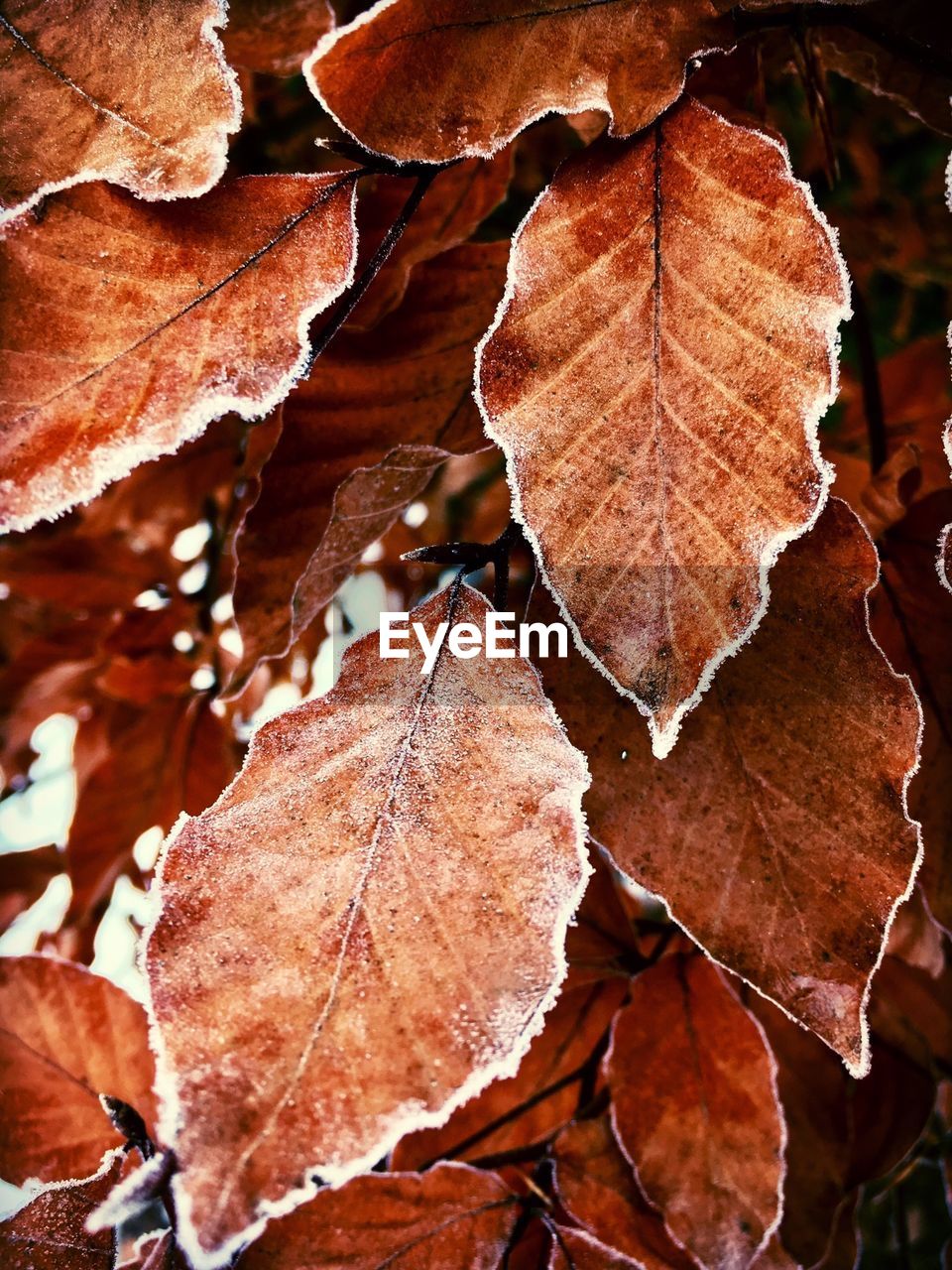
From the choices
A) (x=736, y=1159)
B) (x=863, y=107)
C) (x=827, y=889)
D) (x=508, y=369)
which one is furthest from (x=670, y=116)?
(x=863, y=107)

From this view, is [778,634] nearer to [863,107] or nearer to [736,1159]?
[736,1159]

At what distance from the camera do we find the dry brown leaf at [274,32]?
1.26 ft

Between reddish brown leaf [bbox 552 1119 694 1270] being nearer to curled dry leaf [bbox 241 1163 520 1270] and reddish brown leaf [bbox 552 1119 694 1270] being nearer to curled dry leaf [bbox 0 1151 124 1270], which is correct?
curled dry leaf [bbox 241 1163 520 1270]

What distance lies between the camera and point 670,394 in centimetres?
23

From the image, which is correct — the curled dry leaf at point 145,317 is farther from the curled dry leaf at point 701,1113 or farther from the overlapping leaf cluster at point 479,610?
the curled dry leaf at point 701,1113

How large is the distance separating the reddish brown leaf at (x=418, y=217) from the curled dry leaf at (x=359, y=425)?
1 centimetres

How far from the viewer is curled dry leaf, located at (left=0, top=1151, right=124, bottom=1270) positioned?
1.08ft

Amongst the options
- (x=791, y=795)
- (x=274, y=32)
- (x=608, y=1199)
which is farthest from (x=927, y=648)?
(x=274, y=32)

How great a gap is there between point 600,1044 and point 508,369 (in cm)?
34

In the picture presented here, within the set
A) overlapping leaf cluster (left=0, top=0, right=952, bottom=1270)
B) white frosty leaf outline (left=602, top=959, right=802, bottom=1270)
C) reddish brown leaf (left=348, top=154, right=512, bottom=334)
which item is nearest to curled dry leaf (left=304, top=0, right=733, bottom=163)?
overlapping leaf cluster (left=0, top=0, right=952, bottom=1270)

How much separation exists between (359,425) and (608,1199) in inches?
13.0

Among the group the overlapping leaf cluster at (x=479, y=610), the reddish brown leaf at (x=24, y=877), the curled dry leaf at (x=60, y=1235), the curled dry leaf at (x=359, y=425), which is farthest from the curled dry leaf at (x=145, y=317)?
the reddish brown leaf at (x=24, y=877)

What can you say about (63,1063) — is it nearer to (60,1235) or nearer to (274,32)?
(60,1235)

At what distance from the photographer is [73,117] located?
0.25 m
